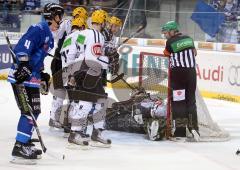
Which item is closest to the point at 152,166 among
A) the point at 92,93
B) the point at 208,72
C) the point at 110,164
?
the point at 110,164

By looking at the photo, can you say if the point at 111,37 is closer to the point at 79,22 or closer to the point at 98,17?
the point at 79,22

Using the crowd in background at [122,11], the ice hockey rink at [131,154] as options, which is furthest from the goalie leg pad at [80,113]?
the crowd in background at [122,11]

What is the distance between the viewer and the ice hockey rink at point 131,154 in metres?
5.53

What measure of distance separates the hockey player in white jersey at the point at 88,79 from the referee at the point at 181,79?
951 millimetres

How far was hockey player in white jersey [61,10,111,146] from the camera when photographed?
20.4 ft

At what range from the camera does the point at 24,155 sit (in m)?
5.46

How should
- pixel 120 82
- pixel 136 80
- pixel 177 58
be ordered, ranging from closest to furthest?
pixel 177 58 < pixel 136 80 < pixel 120 82

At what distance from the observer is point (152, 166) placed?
557 centimetres

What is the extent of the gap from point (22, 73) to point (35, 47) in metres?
0.32

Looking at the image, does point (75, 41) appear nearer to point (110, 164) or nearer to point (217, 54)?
point (110, 164)

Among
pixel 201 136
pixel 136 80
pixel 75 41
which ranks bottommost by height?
pixel 201 136

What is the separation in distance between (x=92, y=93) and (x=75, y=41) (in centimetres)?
60

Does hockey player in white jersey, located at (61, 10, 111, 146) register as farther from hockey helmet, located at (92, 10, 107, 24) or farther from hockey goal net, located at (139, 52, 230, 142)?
hockey goal net, located at (139, 52, 230, 142)

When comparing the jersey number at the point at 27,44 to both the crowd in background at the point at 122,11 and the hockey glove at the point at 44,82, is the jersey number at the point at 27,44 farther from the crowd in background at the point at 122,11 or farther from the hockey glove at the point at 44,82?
the crowd in background at the point at 122,11
